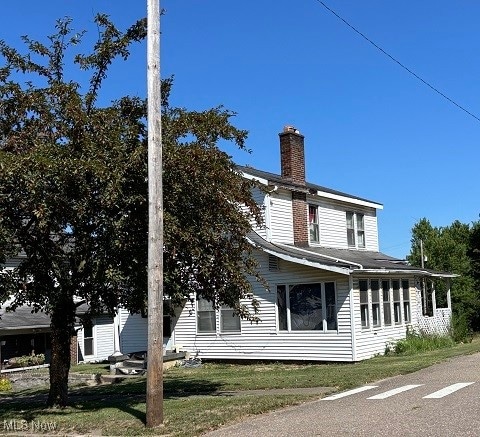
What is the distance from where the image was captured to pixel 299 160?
26.4 m

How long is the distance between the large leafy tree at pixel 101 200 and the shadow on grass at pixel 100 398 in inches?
28.2

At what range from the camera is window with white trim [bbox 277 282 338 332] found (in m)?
22.0

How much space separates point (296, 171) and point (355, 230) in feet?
14.8

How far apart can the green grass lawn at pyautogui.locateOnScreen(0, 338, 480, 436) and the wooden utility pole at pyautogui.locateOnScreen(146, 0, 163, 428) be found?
23.7 inches

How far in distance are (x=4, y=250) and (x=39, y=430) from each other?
3107mm

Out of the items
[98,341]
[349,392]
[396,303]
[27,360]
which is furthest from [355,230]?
[349,392]

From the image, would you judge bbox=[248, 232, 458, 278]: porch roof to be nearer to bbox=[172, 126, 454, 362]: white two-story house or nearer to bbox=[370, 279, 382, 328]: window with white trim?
bbox=[172, 126, 454, 362]: white two-story house

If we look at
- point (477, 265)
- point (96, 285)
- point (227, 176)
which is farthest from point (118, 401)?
point (477, 265)

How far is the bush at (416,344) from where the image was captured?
917 inches

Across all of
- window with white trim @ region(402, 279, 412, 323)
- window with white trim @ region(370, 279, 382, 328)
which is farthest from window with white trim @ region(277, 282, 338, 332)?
window with white trim @ region(402, 279, 412, 323)

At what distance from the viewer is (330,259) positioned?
22.0 metres

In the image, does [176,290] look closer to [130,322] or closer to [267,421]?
[267,421]

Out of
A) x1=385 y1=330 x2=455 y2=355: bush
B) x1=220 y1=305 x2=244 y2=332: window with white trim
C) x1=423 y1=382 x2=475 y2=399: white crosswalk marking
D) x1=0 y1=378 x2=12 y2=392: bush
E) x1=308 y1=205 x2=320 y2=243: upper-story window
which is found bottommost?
x1=0 y1=378 x2=12 y2=392: bush

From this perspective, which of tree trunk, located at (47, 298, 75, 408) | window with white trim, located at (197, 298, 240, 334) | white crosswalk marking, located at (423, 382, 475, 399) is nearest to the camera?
white crosswalk marking, located at (423, 382, 475, 399)
